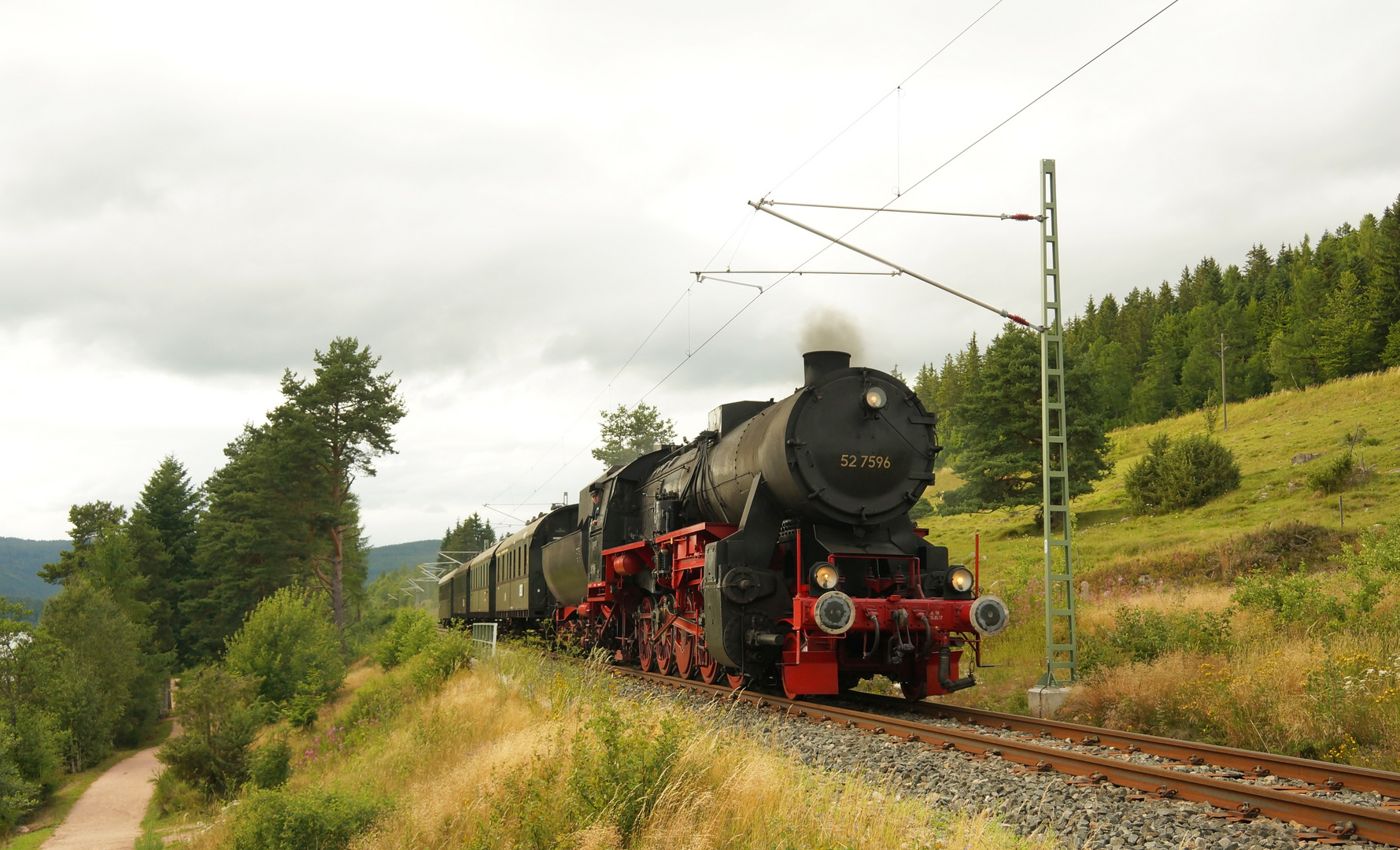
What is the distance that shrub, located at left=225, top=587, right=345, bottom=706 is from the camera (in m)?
35.0

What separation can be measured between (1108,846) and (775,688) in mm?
8926

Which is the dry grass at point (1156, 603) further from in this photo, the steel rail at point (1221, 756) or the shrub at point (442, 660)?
the shrub at point (442, 660)

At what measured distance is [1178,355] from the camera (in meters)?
88.4

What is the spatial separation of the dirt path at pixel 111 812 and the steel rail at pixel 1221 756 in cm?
2680

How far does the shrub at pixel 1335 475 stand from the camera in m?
28.6

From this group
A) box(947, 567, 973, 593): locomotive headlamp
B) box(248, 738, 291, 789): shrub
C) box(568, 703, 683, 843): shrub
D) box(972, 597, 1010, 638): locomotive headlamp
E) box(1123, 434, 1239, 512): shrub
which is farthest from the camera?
box(1123, 434, 1239, 512): shrub

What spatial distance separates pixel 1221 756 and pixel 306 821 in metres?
10.2

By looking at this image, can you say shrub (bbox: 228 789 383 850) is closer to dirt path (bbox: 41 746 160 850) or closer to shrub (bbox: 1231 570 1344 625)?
shrub (bbox: 1231 570 1344 625)

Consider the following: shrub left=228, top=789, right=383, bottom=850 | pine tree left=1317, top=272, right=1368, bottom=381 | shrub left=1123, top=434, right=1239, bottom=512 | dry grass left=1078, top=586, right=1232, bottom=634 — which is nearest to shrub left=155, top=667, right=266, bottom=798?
shrub left=228, top=789, right=383, bottom=850

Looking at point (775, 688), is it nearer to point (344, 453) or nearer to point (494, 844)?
point (494, 844)

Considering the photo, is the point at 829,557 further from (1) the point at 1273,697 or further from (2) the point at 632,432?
(2) the point at 632,432

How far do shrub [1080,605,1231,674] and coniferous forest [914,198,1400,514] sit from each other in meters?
23.8

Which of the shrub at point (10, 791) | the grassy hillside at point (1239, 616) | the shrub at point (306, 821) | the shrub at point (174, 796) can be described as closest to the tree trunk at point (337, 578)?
the shrub at point (174, 796)

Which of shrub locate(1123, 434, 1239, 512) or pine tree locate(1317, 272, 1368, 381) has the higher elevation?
pine tree locate(1317, 272, 1368, 381)
